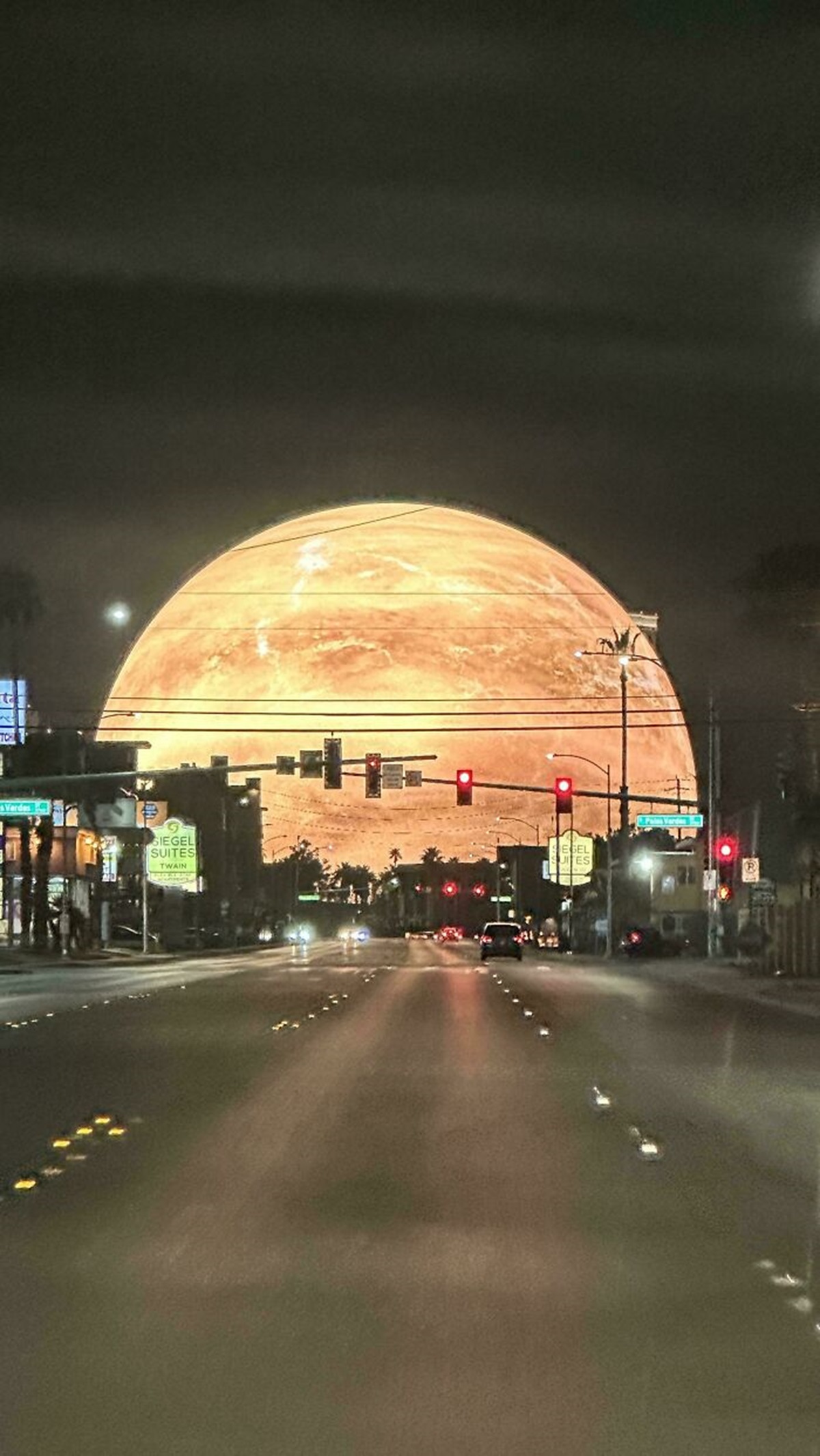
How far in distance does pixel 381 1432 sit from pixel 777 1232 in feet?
16.1

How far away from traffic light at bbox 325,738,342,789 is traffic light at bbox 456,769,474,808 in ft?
11.6

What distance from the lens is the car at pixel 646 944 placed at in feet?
274

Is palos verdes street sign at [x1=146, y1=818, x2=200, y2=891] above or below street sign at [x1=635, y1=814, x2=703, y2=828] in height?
below

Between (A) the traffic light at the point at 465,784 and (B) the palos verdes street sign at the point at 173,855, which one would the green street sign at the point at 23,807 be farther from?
(B) the palos verdes street sign at the point at 173,855

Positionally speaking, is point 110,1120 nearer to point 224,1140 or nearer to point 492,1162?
point 224,1140

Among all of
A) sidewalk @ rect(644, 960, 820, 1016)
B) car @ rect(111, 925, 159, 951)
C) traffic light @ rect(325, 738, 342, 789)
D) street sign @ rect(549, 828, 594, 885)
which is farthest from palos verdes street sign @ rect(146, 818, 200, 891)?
traffic light @ rect(325, 738, 342, 789)

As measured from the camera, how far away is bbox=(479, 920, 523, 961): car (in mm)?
86000

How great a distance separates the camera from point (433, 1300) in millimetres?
9734

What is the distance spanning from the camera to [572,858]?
113m

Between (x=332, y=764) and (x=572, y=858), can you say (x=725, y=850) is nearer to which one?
(x=332, y=764)

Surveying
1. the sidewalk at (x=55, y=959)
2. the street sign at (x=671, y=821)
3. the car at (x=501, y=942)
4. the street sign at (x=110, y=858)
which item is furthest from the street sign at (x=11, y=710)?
the street sign at (x=671, y=821)

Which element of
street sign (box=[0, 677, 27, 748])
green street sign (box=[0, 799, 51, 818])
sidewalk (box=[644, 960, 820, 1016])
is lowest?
sidewalk (box=[644, 960, 820, 1016])

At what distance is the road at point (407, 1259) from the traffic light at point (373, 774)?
3388 cm

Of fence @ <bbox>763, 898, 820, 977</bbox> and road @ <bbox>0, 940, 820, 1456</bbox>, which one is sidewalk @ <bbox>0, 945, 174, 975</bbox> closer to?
fence @ <bbox>763, 898, 820, 977</bbox>
